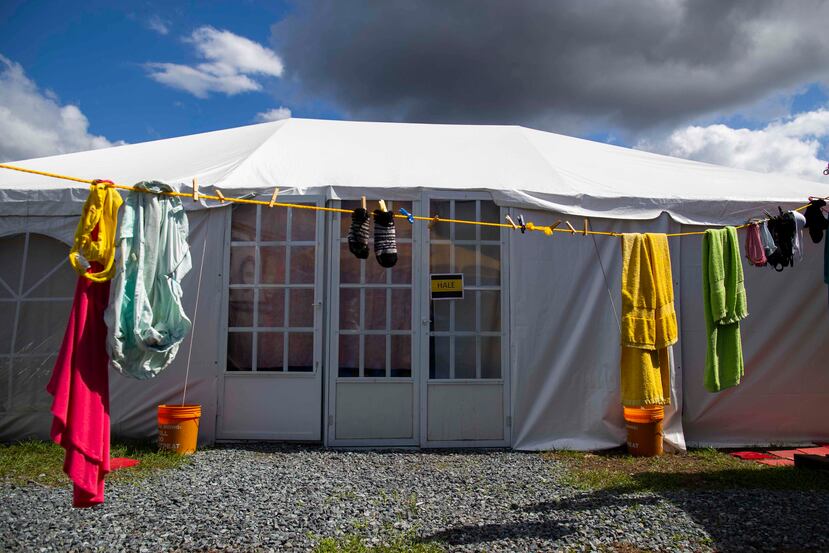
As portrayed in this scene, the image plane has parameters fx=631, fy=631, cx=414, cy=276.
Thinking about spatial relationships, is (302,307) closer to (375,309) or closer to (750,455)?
(375,309)

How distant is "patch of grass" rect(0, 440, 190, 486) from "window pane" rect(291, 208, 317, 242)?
191 cm

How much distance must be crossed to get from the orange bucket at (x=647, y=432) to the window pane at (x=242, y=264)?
3.27m

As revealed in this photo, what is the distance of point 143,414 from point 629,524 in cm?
371

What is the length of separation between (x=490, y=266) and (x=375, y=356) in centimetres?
120

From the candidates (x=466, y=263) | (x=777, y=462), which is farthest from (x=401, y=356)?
(x=777, y=462)

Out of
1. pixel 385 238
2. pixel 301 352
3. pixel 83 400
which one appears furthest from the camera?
pixel 301 352

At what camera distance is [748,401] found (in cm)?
525

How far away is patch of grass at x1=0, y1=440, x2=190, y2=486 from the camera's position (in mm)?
4031

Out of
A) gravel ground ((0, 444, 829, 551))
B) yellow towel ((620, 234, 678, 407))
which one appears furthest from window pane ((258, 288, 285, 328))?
yellow towel ((620, 234, 678, 407))

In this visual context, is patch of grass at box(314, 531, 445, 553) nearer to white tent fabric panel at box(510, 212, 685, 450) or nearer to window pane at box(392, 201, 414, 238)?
white tent fabric panel at box(510, 212, 685, 450)

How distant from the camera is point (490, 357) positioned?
16.9 feet

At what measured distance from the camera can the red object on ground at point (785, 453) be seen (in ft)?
16.3

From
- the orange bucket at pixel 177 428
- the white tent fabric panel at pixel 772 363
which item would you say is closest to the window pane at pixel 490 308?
the white tent fabric panel at pixel 772 363

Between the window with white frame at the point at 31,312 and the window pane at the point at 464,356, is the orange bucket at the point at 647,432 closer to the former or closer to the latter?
the window pane at the point at 464,356
